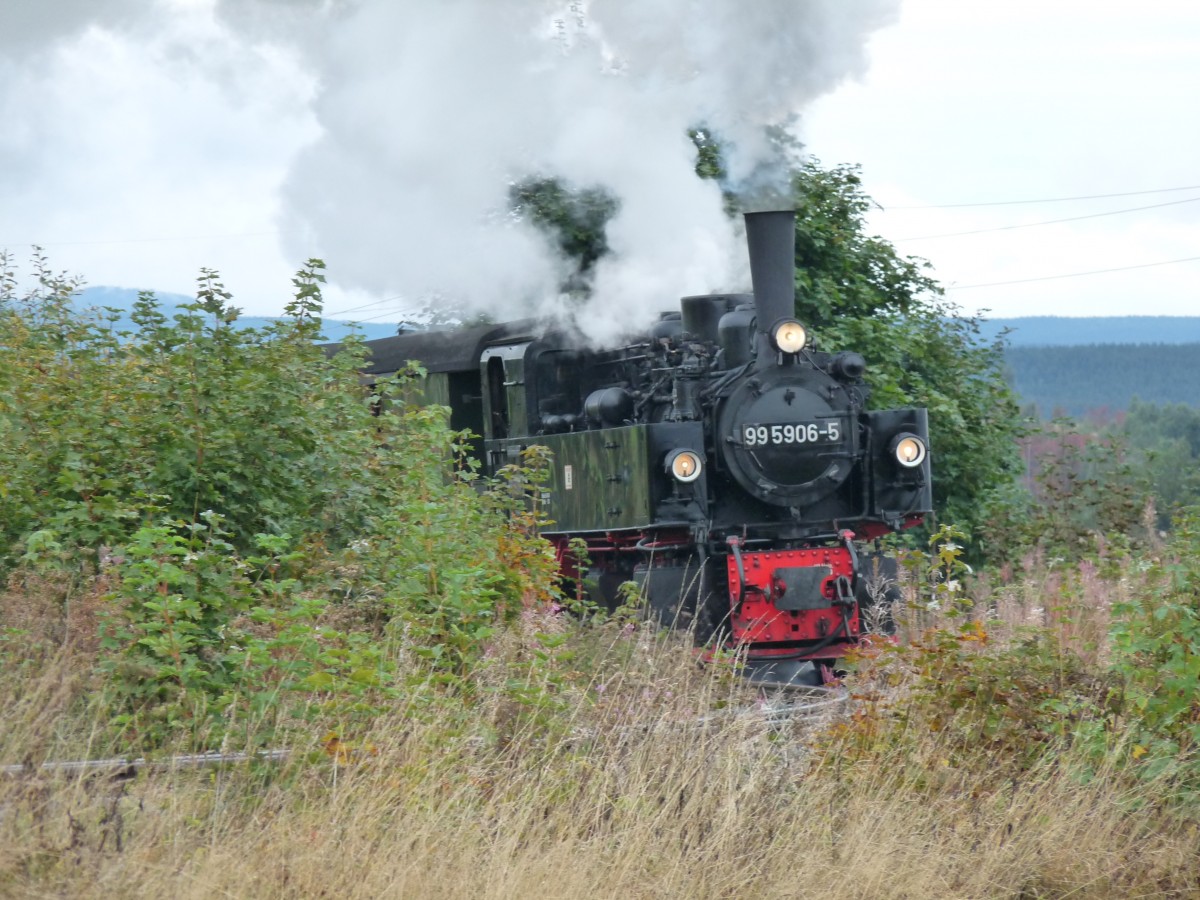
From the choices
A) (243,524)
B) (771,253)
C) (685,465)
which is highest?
(771,253)

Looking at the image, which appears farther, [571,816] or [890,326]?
[890,326]

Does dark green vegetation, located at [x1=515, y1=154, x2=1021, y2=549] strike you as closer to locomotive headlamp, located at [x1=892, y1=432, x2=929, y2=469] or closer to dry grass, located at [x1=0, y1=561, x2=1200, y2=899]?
locomotive headlamp, located at [x1=892, y1=432, x2=929, y2=469]

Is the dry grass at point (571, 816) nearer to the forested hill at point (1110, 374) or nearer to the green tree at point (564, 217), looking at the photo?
the green tree at point (564, 217)

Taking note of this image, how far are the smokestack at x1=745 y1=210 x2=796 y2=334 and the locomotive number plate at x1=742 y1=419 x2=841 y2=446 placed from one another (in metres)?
0.85

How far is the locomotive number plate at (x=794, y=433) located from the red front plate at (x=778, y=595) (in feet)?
2.53

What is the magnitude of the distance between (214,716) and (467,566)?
179 cm

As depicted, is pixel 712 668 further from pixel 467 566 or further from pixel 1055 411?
pixel 1055 411

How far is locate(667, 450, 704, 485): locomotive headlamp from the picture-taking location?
980cm

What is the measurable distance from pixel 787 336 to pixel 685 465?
116 centimetres

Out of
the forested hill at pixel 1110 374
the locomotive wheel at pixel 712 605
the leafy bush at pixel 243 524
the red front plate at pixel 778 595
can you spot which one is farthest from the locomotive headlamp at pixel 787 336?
the forested hill at pixel 1110 374

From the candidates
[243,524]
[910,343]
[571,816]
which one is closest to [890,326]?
[910,343]

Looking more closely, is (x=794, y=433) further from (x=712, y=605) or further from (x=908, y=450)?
(x=712, y=605)

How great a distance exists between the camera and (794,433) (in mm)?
10188

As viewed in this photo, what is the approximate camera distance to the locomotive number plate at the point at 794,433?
10.1 m
